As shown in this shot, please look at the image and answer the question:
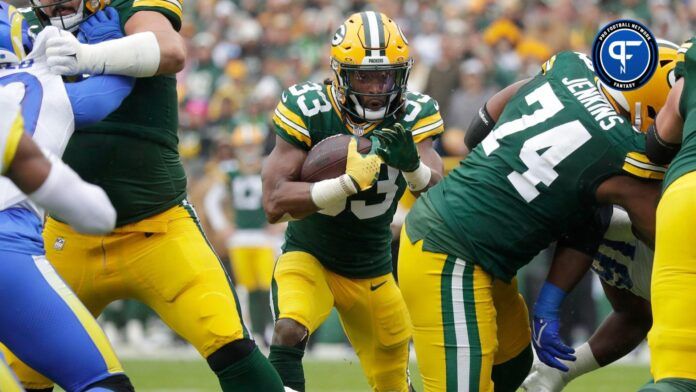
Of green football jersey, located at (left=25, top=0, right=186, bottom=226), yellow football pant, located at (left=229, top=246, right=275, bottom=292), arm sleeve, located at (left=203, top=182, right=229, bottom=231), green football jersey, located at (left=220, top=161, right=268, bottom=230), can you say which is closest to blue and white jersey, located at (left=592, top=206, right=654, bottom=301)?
green football jersey, located at (left=25, top=0, right=186, bottom=226)

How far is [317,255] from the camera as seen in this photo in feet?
17.5

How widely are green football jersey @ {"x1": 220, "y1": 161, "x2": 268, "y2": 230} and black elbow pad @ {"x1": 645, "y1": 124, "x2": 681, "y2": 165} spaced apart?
20.9ft

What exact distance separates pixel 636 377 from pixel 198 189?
4.71m

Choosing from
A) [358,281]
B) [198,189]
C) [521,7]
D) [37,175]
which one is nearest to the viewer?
[37,175]

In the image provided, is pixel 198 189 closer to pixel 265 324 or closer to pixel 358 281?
pixel 265 324

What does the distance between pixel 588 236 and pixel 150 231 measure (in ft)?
5.48

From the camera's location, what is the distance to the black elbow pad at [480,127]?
4.94 m

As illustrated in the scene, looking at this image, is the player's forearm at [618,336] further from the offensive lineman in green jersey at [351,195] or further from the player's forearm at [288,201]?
the player's forearm at [288,201]

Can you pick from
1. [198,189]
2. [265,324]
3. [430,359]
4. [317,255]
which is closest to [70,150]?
[317,255]

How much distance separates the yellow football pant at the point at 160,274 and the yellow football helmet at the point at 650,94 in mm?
1597

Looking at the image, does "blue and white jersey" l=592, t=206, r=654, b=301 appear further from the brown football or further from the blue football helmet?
the blue football helmet

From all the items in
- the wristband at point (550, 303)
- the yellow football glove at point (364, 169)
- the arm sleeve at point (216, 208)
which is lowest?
the arm sleeve at point (216, 208)

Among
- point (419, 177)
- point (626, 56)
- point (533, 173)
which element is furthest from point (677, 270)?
point (419, 177)

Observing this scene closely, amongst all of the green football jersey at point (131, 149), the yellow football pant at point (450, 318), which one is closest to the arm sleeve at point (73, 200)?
the green football jersey at point (131, 149)
